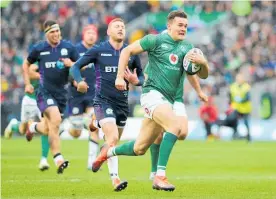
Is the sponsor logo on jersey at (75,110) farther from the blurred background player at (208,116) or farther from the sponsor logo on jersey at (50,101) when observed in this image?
the blurred background player at (208,116)

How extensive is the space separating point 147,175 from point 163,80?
4152mm

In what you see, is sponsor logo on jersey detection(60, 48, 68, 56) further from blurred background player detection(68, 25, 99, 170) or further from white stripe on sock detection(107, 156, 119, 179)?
white stripe on sock detection(107, 156, 119, 179)

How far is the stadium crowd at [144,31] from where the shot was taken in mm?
35938

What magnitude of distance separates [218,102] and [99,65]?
20587 mm

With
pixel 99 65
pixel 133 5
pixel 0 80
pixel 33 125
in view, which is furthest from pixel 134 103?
pixel 99 65

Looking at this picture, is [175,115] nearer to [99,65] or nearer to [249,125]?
[99,65]

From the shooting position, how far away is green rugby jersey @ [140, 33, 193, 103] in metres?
12.2

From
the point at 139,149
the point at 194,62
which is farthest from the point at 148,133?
the point at 194,62

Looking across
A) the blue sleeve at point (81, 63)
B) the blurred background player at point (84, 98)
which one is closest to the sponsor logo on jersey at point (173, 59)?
the blue sleeve at point (81, 63)

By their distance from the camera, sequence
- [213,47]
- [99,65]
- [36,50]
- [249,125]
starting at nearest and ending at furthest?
[99,65] → [36,50] → [249,125] → [213,47]

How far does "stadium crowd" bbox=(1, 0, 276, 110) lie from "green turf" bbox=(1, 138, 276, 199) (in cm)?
1080

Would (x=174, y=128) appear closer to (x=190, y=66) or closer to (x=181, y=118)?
(x=181, y=118)

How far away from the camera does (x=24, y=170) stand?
1702cm

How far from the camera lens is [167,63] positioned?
12.2 m
